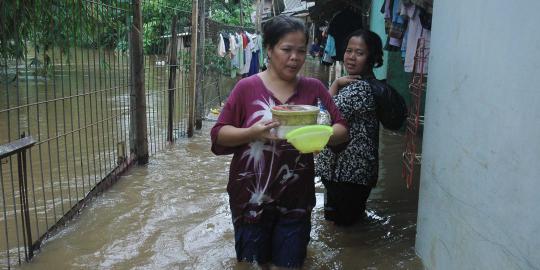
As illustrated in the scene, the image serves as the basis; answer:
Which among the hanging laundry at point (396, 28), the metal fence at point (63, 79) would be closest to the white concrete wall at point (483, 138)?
the hanging laundry at point (396, 28)

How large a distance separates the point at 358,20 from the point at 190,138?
126 inches

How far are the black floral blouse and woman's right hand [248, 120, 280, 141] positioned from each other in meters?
1.38

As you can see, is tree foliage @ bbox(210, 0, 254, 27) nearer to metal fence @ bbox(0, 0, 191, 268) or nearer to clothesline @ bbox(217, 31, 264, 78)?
clothesline @ bbox(217, 31, 264, 78)

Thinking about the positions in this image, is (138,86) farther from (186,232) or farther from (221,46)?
(221,46)

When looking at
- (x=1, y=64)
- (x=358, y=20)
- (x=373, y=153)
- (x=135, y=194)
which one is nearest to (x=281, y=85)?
(x=373, y=153)

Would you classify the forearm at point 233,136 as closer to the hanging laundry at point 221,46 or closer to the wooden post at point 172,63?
the wooden post at point 172,63

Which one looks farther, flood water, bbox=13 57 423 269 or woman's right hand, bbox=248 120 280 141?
flood water, bbox=13 57 423 269

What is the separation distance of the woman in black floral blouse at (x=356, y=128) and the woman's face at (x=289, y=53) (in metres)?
1.13

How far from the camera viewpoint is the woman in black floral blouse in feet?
11.6

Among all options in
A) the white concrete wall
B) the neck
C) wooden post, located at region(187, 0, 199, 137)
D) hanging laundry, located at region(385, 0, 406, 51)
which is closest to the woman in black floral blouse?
the white concrete wall

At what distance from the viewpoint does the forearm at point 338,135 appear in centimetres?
247

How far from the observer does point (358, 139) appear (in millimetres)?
3646

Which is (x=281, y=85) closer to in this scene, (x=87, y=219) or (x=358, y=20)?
(x=87, y=219)

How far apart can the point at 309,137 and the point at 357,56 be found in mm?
1564
